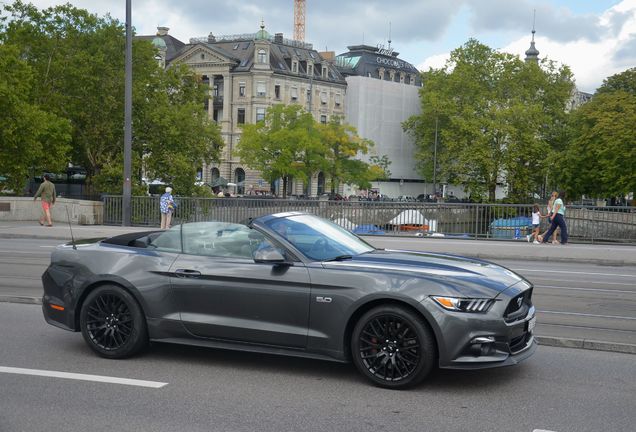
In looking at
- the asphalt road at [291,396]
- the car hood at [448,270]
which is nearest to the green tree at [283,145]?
the asphalt road at [291,396]

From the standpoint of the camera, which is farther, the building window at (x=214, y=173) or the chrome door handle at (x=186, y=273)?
the building window at (x=214, y=173)

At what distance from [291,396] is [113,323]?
2113mm

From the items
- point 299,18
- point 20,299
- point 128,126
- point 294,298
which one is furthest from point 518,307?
point 299,18

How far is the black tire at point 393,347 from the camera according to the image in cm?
632

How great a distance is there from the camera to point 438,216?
27.1 metres

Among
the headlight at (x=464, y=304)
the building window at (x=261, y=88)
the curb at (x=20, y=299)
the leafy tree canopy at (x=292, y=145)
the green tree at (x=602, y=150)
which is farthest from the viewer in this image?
the building window at (x=261, y=88)

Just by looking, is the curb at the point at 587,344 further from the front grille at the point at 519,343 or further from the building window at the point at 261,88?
the building window at the point at 261,88

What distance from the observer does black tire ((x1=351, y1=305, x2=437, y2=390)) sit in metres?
6.32

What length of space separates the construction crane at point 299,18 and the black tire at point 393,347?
13949 cm

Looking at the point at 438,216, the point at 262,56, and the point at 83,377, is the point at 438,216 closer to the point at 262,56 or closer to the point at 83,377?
the point at 83,377

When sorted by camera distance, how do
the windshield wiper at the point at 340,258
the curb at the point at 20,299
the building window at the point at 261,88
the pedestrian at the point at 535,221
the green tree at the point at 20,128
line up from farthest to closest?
the building window at the point at 261,88
the green tree at the point at 20,128
the pedestrian at the point at 535,221
the curb at the point at 20,299
the windshield wiper at the point at 340,258

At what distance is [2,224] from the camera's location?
29219 mm

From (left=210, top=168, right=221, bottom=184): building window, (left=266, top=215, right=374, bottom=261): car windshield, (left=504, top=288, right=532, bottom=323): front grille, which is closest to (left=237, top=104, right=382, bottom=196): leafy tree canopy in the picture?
(left=210, top=168, right=221, bottom=184): building window

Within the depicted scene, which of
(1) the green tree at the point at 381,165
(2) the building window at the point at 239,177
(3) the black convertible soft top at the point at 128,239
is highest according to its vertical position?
(1) the green tree at the point at 381,165
